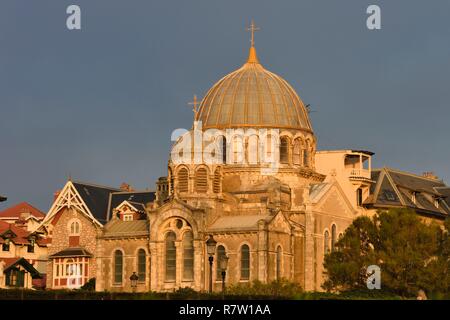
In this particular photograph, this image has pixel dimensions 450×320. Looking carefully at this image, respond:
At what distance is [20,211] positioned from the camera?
5492 inches

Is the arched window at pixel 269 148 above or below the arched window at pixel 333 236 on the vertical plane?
above

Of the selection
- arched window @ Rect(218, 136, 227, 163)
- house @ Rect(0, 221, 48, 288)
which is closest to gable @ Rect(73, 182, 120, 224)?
house @ Rect(0, 221, 48, 288)

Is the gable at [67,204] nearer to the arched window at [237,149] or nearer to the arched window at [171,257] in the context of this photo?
the arched window at [171,257]

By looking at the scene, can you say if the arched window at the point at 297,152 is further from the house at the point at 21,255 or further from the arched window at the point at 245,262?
the house at the point at 21,255

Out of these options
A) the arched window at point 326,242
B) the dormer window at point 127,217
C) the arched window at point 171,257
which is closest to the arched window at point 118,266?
the arched window at point 171,257

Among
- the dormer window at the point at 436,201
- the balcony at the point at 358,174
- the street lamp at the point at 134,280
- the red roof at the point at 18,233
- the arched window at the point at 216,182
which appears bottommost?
the street lamp at the point at 134,280

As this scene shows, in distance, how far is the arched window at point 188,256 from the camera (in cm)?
9856

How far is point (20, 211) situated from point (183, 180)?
42971 millimetres

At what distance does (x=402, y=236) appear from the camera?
92375mm

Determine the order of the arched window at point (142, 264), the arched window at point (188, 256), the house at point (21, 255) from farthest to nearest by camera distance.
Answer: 1. the house at point (21, 255)
2. the arched window at point (142, 264)
3. the arched window at point (188, 256)

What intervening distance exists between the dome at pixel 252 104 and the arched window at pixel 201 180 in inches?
236

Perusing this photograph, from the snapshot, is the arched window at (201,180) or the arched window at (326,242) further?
the arched window at (326,242)

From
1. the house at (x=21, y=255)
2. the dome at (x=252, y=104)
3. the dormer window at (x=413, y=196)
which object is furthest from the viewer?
the dormer window at (x=413, y=196)
